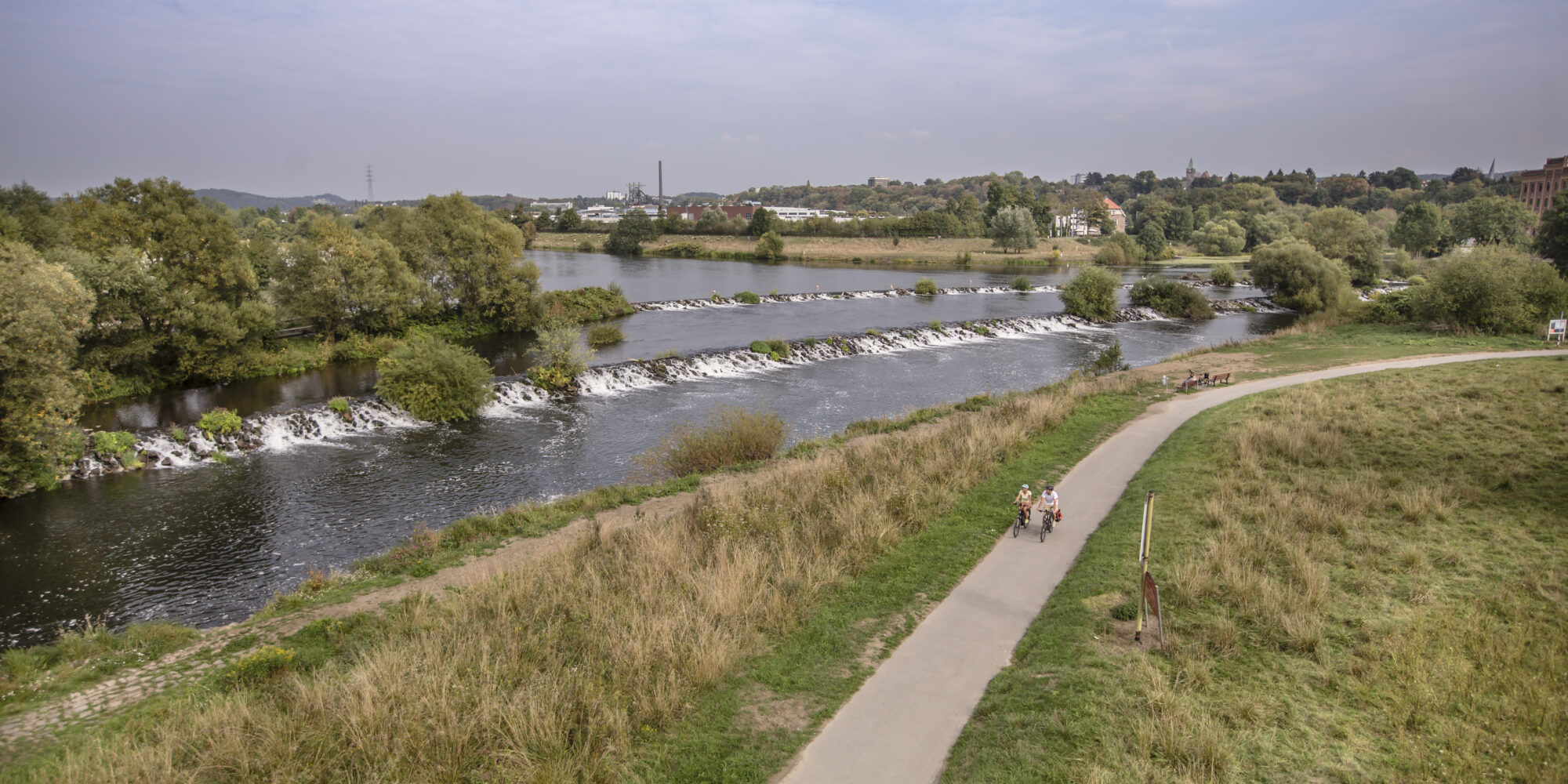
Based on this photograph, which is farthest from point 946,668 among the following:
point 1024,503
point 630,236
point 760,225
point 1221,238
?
point 1221,238

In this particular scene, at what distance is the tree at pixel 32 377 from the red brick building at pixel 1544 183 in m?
80.4

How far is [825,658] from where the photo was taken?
380 inches

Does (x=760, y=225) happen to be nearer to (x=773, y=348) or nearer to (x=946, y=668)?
(x=773, y=348)

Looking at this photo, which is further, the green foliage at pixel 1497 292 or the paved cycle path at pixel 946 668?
the green foliage at pixel 1497 292

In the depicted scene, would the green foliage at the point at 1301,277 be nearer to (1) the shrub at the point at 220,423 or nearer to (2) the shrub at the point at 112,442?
(1) the shrub at the point at 220,423

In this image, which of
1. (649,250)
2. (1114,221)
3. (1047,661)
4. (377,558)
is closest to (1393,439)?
(1047,661)

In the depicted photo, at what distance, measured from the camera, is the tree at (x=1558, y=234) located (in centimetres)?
3453

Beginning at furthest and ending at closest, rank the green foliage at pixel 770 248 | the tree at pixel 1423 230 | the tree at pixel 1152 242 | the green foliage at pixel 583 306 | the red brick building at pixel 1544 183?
the tree at pixel 1152 242 < the green foliage at pixel 770 248 < the tree at pixel 1423 230 < the red brick building at pixel 1544 183 < the green foliage at pixel 583 306

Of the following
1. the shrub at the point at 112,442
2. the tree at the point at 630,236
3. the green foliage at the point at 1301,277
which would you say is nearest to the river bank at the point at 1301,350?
the green foliage at the point at 1301,277

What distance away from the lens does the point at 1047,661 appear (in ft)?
30.2

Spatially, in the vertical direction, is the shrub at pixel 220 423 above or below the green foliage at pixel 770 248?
below

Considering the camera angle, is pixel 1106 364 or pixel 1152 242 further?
pixel 1152 242

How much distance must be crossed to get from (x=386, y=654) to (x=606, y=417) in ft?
68.9

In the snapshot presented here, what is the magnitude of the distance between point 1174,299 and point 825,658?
60.9 metres
